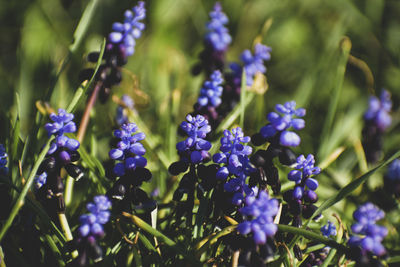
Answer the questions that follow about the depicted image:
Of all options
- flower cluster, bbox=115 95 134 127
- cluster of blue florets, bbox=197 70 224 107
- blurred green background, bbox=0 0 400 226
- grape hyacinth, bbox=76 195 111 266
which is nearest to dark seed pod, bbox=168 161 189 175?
grape hyacinth, bbox=76 195 111 266

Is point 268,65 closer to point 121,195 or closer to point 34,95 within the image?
point 34,95

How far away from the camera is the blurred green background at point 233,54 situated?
365cm

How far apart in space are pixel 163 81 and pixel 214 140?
178 centimetres

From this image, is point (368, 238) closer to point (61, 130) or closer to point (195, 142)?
point (195, 142)

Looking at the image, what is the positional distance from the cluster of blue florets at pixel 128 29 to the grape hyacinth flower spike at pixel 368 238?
5.37 feet

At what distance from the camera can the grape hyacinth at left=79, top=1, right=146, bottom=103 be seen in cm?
237

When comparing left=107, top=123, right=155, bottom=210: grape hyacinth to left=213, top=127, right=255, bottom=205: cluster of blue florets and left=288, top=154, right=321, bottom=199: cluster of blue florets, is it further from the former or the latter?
left=288, top=154, right=321, bottom=199: cluster of blue florets

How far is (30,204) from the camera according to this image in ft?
6.11

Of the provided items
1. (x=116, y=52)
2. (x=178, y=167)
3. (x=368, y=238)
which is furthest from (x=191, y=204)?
(x=116, y=52)

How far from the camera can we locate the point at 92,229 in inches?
62.4

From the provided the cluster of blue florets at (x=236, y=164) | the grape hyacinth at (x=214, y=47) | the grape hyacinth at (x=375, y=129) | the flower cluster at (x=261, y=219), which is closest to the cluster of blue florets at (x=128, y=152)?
the cluster of blue florets at (x=236, y=164)

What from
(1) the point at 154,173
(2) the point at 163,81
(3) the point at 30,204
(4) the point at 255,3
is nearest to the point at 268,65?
(4) the point at 255,3

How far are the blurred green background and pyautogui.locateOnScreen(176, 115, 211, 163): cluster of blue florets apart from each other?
4.47ft

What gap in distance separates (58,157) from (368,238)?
1444mm
